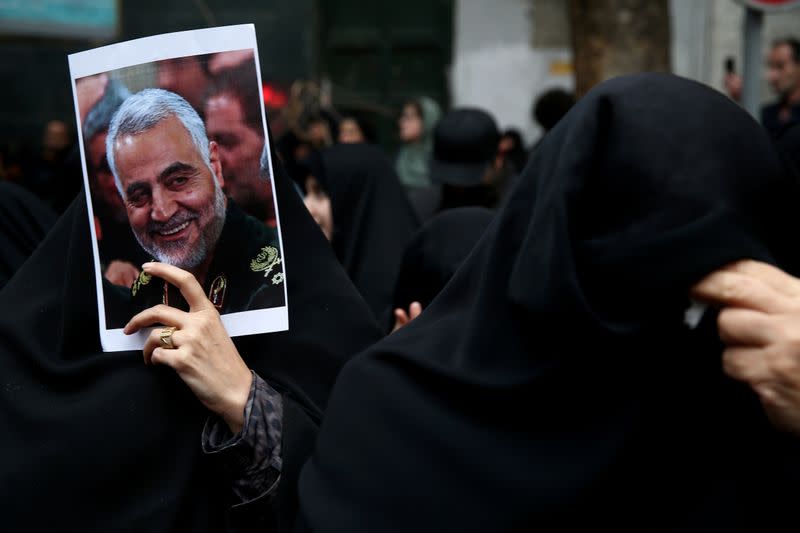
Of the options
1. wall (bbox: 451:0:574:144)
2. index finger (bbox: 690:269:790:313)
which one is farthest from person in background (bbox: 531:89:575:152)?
index finger (bbox: 690:269:790:313)

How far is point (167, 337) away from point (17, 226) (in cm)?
152

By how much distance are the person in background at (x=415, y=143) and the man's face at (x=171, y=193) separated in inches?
239

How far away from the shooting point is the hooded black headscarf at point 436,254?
2875 millimetres

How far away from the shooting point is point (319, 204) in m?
4.50

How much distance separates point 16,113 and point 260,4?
263 centimetres

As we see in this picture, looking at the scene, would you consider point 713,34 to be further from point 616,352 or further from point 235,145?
point 616,352

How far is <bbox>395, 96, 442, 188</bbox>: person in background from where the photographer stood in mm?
8227

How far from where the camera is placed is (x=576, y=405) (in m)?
1.60

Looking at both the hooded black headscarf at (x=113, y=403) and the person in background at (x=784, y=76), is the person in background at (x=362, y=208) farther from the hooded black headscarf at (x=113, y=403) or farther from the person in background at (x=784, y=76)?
the hooded black headscarf at (x=113, y=403)

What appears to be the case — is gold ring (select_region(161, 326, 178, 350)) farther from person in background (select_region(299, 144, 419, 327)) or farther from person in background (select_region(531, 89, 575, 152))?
person in background (select_region(531, 89, 575, 152))

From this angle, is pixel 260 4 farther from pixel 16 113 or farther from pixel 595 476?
pixel 595 476

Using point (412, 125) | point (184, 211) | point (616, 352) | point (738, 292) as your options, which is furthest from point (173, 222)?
point (412, 125)

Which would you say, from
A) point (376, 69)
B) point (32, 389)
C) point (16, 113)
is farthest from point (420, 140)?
point (32, 389)

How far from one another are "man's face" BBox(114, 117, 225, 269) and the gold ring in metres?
0.12
